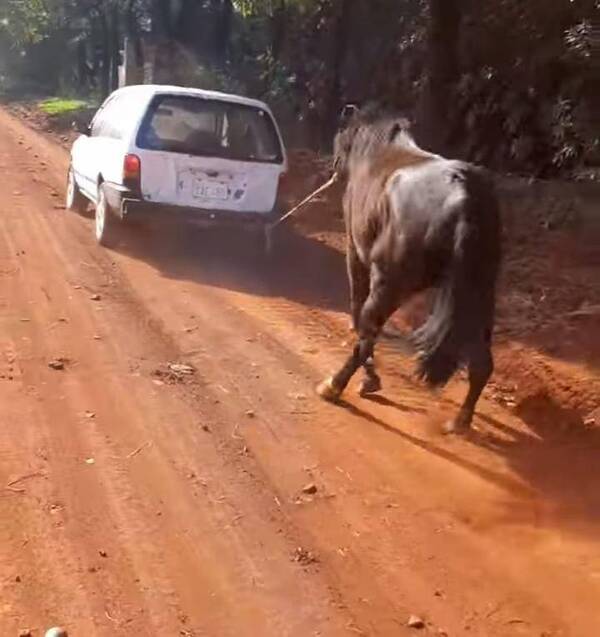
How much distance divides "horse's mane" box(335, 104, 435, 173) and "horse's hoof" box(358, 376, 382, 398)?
1437 mm

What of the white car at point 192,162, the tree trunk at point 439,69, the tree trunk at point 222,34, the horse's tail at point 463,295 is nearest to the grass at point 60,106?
the tree trunk at point 222,34

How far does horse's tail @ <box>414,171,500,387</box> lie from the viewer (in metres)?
5.71

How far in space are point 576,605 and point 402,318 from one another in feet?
15.7

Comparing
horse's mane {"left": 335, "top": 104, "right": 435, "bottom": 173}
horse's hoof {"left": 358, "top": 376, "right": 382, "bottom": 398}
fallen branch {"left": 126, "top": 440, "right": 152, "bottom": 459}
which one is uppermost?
horse's mane {"left": 335, "top": 104, "right": 435, "bottom": 173}

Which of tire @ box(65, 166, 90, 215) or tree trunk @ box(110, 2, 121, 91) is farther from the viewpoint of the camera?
tree trunk @ box(110, 2, 121, 91)

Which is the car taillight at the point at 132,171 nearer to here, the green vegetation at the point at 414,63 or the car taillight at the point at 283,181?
the car taillight at the point at 283,181

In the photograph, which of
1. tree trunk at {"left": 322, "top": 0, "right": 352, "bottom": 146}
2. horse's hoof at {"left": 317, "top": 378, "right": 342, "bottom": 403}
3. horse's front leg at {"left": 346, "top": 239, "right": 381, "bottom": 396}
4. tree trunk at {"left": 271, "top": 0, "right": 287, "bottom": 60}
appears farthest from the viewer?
tree trunk at {"left": 271, "top": 0, "right": 287, "bottom": 60}

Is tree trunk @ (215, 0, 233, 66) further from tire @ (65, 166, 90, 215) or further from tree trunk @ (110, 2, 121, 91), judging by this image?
tire @ (65, 166, 90, 215)

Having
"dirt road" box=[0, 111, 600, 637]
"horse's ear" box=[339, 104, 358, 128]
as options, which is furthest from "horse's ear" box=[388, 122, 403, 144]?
"dirt road" box=[0, 111, 600, 637]

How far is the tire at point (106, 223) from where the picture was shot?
10820 mm

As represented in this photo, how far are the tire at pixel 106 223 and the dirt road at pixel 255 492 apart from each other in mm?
2285

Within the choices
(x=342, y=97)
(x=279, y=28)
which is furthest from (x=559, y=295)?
(x=279, y=28)

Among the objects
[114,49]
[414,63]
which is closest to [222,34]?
[114,49]

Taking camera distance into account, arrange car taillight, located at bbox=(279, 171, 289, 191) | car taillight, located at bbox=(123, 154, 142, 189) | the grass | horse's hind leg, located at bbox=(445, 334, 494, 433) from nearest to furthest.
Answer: horse's hind leg, located at bbox=(445, 334, 494, 433) < car taillight, located at bbox=(123, 154, 142, 189) < car taillight, located at bbox=(279, 171, 289, 191) < the grass
